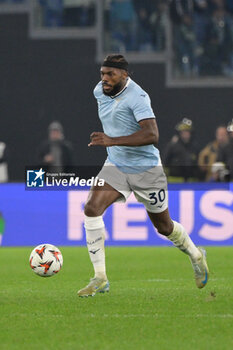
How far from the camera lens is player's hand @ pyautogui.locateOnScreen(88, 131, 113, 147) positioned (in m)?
7.70

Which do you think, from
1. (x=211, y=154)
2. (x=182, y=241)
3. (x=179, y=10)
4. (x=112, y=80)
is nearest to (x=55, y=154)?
(x=211, y=154)

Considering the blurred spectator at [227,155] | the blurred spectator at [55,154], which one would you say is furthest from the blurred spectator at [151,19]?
the blurred spectator at [227,155]

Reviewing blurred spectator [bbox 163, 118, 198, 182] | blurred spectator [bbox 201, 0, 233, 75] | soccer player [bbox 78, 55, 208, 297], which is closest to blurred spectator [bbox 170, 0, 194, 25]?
blurred spectator [bbox 201, 0, 233, 75]

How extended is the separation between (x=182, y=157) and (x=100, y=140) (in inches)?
404

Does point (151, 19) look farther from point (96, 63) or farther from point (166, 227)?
point (166, 227)

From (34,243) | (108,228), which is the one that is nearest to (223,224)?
(108,228)

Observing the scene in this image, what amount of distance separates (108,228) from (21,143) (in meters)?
7.63

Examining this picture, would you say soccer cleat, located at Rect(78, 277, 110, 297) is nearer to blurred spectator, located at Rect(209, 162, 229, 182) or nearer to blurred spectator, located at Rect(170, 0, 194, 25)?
blurred spectator, located at Rect(209, 162, 229, 182)

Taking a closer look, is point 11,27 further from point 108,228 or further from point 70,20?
point 108,228

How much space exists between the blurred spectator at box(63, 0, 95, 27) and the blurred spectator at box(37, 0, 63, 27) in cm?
13

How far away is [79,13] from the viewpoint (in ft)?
71.0

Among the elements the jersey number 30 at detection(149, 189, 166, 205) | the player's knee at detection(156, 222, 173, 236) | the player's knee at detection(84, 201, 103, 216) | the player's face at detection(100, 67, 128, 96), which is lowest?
the player's knee at detection(156, 222, 173, 236)

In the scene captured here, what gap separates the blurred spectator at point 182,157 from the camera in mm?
16969

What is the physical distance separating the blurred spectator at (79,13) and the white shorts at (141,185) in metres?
13.8
